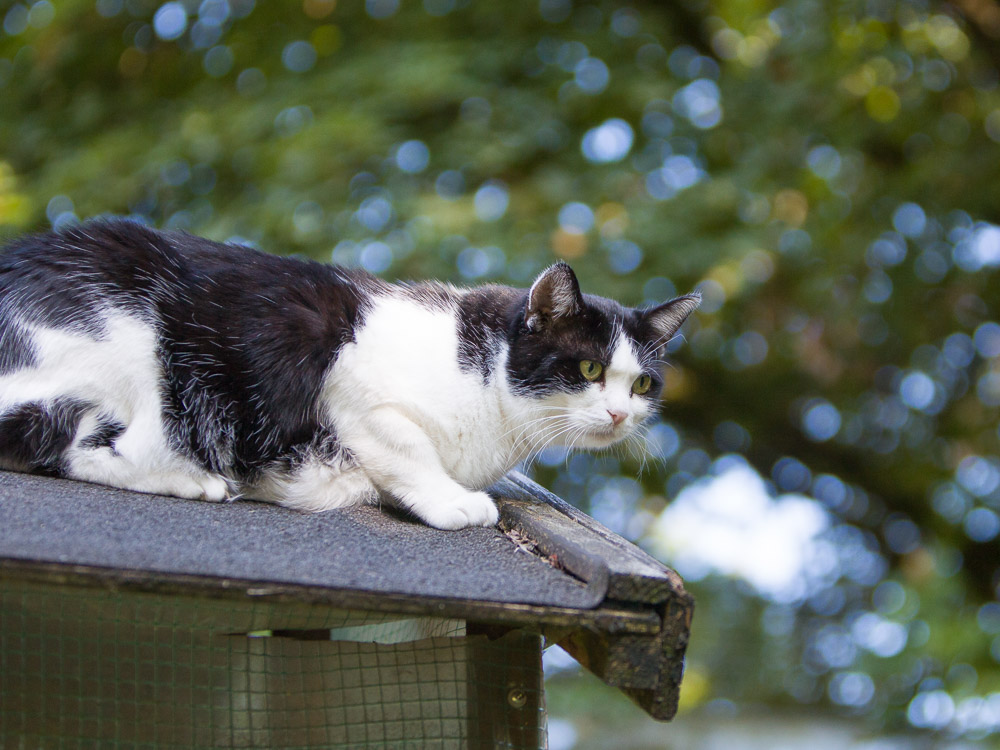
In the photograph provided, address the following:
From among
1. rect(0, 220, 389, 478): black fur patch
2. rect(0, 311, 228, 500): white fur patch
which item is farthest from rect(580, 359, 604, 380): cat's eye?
rect(0, 311, 228, 500): white fur patch

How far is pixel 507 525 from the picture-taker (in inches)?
72.7

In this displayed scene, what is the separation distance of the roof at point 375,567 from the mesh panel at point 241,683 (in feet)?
0.53

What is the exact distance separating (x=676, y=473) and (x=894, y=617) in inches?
57.7

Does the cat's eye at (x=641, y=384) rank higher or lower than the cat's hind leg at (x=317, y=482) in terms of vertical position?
higher

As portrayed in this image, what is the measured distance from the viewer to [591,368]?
1.97 metres

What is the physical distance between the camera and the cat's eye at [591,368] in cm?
195

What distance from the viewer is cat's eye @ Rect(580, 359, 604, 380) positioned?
1955mm

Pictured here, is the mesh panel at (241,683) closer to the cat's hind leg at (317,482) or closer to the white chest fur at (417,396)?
the cat's hind leg at (317,482)

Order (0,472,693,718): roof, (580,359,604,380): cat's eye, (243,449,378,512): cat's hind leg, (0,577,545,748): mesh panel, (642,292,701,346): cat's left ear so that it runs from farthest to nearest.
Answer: (642,292,701,346): cat's left ear
(580,359,604,380): cat's eye
(243,449,378,512): cat's hind leg
(0,577,545,748): mesh panel
(0,472,693,718): roof

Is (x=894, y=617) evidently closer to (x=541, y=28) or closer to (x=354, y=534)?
(x=541, y=28)

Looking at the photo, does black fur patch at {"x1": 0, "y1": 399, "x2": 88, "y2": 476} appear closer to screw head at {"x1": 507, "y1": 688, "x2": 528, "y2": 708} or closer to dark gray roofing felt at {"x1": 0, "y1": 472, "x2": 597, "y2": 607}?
dark gray roofing felt at {"x1": 0, "y1": 472, "x2": 597, "y2": 607}

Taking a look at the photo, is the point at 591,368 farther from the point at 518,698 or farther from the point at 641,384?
the point at 518,698

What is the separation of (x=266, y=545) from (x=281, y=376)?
0.46 meters

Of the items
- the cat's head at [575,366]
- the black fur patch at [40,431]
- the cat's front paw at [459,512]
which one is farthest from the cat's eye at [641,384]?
A: the black fur patch at [40,431]
